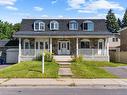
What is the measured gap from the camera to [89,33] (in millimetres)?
48656

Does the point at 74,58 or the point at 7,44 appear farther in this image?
the point at 7,44

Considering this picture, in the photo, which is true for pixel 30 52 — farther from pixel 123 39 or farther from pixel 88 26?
pixel 123 39

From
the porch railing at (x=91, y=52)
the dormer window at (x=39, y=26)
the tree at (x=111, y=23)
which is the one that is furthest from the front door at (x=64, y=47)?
the tree at (x=111, y=23)

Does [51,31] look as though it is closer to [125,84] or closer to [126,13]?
[125,84]

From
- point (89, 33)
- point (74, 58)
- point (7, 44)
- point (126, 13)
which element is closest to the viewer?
point (74, 58)

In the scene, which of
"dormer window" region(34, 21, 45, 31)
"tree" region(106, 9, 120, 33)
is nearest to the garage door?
"dormer window" region(34, 21, 45, 31)

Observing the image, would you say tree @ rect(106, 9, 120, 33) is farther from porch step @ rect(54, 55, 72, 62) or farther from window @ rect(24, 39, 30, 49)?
porch step @ rect(54, 55, 72, 62)

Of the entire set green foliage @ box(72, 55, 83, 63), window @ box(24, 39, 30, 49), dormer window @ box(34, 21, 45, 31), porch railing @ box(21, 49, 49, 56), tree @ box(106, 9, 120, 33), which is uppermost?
tree @ box(106, 9, 120, 33)

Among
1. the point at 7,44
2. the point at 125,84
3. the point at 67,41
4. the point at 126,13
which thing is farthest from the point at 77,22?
the point at 126,13

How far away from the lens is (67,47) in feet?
166

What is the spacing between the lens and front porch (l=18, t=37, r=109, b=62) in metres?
47.5

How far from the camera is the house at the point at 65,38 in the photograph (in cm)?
4769

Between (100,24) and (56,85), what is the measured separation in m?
30.6

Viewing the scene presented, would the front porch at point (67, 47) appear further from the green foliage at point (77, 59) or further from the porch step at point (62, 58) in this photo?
the green foliage at point (77, 59)
